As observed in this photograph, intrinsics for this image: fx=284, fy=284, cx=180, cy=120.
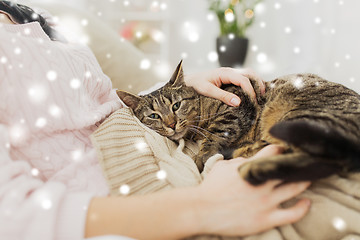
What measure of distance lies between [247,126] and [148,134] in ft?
1.61

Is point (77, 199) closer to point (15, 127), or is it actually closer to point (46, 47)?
point (15, 127)

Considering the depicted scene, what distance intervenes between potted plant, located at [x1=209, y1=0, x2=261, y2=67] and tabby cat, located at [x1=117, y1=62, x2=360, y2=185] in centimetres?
186

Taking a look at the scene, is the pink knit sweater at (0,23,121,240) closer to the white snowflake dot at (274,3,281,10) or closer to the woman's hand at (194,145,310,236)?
the woman's hand at (194,145,310,236)

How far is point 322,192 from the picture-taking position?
0.62 m

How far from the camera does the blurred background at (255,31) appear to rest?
2.40 meters

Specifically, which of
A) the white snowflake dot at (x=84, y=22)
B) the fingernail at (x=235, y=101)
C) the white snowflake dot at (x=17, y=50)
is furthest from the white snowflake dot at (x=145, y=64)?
the white snowflake dot at (x=17, y=50)

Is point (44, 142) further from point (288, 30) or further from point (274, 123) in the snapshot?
point (288, 30)

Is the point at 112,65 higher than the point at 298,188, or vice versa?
the point at 298,188

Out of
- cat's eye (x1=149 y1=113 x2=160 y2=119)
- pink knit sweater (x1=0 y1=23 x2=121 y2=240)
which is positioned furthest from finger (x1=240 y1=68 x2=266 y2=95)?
pink knit sweater (x1=0 y1=23 x2=121 y2=240)

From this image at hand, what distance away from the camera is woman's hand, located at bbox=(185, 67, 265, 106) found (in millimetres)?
1195

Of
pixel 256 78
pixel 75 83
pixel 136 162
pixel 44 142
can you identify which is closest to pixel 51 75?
pixel 75 83

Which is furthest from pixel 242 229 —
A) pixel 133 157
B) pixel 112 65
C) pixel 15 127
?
pixel 112 65

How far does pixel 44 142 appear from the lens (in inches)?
30.4

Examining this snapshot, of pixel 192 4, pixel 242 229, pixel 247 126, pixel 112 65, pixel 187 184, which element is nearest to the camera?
pixel 242 229
